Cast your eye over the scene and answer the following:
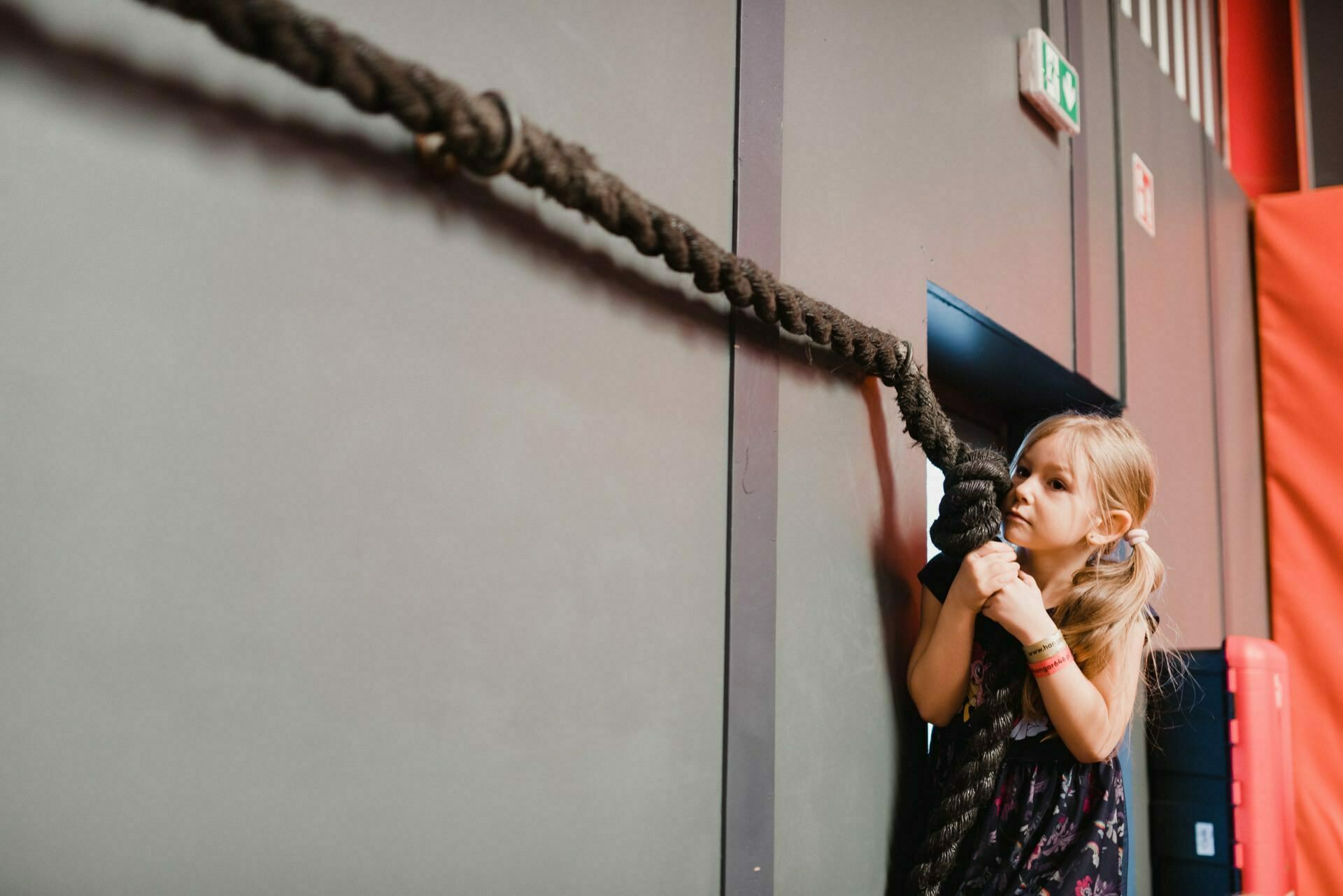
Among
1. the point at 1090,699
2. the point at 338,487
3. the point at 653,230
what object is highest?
the point at 653,230

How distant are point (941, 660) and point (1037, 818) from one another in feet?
0.64

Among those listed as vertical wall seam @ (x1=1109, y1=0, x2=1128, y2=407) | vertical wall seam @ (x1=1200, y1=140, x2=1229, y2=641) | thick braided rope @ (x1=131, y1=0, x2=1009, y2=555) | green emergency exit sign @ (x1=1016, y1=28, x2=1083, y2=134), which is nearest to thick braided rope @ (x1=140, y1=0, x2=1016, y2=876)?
thick braided rope @ (x1=131, y1=0, x2=1009, y2=555)

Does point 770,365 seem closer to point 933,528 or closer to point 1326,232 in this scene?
point 933,528

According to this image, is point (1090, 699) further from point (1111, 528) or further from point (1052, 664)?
point (1111, 528)

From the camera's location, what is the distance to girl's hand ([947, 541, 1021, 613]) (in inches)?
38.8

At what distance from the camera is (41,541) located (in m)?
0.50

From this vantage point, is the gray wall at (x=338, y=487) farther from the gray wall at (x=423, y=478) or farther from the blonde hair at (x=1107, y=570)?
the blonde hair at (x=1107, y=570)

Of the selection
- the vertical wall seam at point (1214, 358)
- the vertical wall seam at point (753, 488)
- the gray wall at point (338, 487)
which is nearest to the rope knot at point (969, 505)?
the vertical wall seam at point (753, 488)

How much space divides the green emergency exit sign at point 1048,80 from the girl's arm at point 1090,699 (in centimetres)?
85

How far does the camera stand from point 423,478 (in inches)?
25.5

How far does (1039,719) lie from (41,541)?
36.7 inches

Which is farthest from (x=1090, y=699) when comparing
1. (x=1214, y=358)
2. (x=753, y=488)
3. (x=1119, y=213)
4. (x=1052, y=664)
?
(x=1214, y=358)

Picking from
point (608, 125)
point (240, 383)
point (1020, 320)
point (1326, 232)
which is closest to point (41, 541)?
point (240, 383)

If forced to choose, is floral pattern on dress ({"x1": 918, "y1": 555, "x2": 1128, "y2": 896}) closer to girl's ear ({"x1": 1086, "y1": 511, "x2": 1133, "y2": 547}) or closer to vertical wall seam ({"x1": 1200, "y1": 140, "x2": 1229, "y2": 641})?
girl's ear ({"x1": 1086, "y1": 511, "x2": 1133, "y2": 547})
